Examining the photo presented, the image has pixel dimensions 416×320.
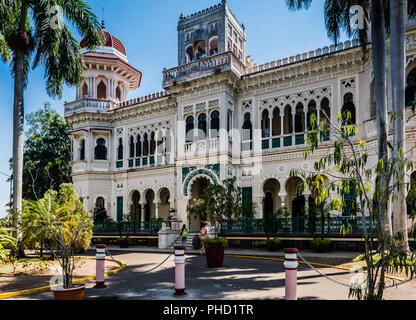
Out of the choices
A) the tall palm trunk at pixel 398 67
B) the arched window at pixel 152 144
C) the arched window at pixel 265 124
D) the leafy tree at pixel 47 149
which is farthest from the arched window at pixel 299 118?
the leafy tree at pixel 47 149

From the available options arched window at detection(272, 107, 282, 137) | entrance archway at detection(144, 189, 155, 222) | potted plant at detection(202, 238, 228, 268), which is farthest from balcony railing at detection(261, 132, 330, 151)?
entrance archway at detection(144, 189, 155, 222)

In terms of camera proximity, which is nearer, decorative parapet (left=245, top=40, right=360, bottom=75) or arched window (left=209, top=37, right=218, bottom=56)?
decorative parapet (left=245, top=40, right=360, bottom=75)

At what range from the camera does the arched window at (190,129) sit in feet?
74.0

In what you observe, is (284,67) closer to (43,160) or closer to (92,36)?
(92,36)

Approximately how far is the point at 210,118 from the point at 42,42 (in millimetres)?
9809

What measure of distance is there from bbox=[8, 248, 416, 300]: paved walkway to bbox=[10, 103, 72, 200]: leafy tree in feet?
73.3

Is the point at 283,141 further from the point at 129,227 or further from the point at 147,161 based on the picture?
the point at 129,227

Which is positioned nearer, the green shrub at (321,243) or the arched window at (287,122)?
the green shrub at (321,243)

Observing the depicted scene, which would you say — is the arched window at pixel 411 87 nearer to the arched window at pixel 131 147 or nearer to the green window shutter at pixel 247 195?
the green window shutter at pixel 247 195

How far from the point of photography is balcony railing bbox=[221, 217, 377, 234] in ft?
53.5

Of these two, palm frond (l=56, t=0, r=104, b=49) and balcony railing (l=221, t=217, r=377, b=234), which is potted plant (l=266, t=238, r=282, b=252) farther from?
palm frond (l=56, t=0, r=104, b=49)

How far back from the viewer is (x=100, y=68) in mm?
27359

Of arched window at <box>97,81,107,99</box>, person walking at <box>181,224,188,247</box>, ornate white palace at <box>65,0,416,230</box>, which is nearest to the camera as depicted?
ornate white palace at <box>65,0,416,230</box>

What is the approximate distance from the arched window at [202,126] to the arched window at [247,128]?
239 cm
